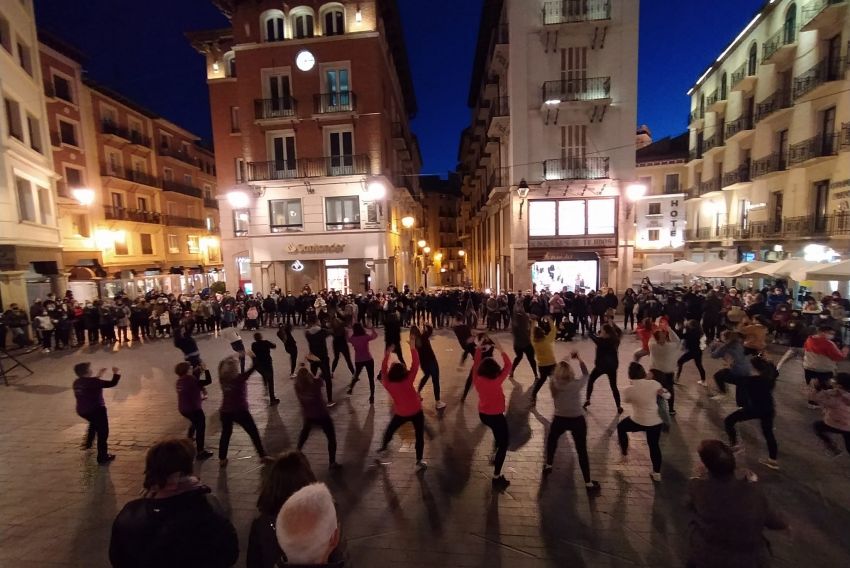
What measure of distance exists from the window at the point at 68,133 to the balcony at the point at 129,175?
100.0 inches

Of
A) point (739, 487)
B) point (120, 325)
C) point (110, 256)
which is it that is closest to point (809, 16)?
point (739, 487)

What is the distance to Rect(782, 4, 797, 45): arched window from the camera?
1953 centimetres

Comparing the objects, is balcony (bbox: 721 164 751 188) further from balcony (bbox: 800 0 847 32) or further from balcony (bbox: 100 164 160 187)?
balcony (bbox: 100 164 160 187)

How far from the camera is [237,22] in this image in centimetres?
2181

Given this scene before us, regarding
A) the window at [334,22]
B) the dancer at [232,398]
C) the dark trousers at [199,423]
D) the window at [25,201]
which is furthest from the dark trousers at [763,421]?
the window at [334,22]

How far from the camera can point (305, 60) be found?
70.8 ft

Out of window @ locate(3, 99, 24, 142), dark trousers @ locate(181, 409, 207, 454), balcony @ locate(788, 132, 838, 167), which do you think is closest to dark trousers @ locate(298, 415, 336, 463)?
dark trousers @ locate(181, 409, 207, 454)

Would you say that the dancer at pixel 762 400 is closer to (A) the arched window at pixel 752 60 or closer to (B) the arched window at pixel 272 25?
(B) the arched window at pixel 272 25

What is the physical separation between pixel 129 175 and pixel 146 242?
5.09m

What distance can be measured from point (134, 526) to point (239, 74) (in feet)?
81.3

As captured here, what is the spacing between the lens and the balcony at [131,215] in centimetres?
2839

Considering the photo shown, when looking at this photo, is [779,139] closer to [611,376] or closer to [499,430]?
[611,376]

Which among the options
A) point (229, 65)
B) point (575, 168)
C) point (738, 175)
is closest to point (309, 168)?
point (229, 65)

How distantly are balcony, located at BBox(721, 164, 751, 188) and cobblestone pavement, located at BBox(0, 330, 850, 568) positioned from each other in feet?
71.0
